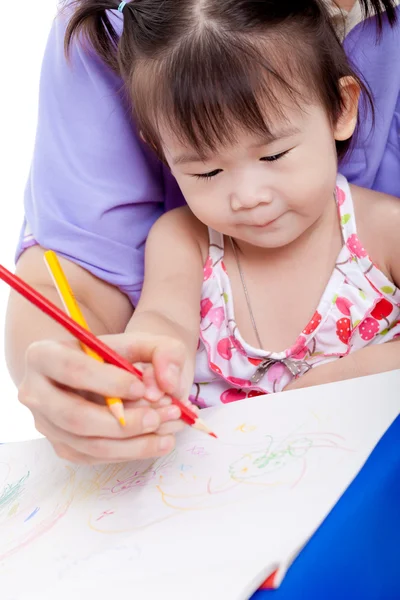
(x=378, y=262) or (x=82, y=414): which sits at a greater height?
(x=82, y=414)

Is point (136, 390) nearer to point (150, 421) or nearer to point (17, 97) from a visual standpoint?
point (150, 421)

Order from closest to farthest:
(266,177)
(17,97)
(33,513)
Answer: (33,513) → (266,177) → (17,97)

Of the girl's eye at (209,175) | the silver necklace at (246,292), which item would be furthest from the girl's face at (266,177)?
the silver necklace at (246,292)

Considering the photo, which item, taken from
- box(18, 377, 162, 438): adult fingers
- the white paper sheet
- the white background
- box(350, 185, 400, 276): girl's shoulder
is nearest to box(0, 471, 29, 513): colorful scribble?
the white paper sheet

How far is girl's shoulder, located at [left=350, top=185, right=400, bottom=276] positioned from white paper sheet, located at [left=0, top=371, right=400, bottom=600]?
240mm

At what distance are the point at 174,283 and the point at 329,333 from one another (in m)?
0.17

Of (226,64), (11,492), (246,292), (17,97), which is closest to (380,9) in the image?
(226,64)

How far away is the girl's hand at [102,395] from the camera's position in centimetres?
55

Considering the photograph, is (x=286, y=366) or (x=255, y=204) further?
(x=286, y=366)

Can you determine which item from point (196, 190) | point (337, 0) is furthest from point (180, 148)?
point (337, 0)

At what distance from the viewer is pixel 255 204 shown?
740 millimetres

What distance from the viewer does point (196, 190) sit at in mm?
778

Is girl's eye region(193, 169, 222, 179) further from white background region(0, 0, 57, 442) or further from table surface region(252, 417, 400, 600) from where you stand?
white background region(0, 0, 57, 442)

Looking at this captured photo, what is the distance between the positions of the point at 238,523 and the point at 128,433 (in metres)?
0.10
